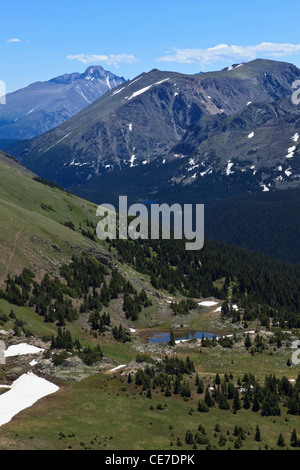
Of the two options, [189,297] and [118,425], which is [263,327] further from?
[118,425]

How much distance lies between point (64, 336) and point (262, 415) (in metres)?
48.0

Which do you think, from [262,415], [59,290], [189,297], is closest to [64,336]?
[59,290]

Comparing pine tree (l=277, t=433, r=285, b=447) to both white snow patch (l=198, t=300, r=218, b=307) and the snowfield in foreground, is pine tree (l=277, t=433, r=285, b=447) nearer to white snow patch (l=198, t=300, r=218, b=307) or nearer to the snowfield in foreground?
the snowfield in foreground

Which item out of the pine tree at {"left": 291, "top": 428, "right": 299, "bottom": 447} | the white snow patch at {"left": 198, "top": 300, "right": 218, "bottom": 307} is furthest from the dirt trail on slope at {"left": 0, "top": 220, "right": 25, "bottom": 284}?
the pine tree at {"left": 291, "top": 428, "right": 299, "bottom": 447}

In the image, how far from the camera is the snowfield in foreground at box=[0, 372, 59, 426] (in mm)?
76500

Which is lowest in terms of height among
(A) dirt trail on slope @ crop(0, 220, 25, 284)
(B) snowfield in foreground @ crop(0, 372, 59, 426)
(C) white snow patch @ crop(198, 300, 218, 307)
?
(C) white snow patch @ crop(198, 300, 218, 307)

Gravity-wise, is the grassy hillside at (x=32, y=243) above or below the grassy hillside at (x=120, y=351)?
above

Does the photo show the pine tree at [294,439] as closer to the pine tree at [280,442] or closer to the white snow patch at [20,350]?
the pine tree at [280,442]

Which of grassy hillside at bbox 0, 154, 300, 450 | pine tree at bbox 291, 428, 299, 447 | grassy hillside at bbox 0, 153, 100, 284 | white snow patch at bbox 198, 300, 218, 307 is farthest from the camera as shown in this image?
white snow patch at bbox 198, 300, 218, 307

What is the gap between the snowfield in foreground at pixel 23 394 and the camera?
251 feet

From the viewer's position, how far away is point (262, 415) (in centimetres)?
8125

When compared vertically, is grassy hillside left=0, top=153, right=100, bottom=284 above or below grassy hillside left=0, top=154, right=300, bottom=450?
above

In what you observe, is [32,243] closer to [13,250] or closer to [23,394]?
[13,250]

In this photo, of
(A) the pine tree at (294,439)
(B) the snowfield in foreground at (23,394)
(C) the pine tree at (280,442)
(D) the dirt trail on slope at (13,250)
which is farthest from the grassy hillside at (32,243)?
(A) the pine tree at (294,439)
